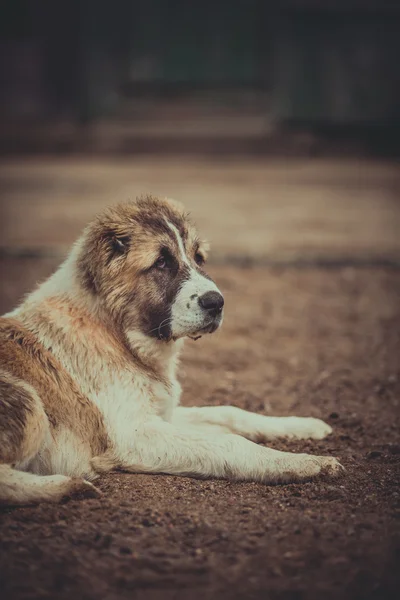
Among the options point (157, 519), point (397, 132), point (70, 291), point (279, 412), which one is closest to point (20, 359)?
point (70, 291)

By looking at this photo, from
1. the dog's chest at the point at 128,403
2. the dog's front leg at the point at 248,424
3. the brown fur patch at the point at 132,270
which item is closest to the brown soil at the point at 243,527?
the dog's front leg at the point at 248,424

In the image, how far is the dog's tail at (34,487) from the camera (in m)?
3.73

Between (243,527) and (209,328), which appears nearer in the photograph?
(243,527)

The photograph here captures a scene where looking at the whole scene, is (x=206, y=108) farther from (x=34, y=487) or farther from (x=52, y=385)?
(x=34, y=487)

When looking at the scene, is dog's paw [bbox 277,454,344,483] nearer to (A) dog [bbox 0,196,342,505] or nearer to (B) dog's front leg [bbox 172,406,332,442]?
(A) dog [bbox 0,196,342,505]

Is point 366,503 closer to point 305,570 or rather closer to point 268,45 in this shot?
point 305,570

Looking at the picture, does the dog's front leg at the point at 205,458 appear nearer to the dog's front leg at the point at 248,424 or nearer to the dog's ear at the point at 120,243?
the dog's front leg at the point at 248,424

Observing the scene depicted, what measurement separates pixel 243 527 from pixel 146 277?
5.22 feet

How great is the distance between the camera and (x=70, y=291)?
15.0ft

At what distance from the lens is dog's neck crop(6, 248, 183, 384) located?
435 centimetres

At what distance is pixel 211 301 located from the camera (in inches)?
171

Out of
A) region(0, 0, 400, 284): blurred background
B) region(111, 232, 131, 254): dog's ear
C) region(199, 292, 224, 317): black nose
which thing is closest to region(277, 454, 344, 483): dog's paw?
region(199, 292, 224, 317): black nose

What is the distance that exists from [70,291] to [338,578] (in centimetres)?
225

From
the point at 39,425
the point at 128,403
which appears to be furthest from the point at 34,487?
the point at 128,403
